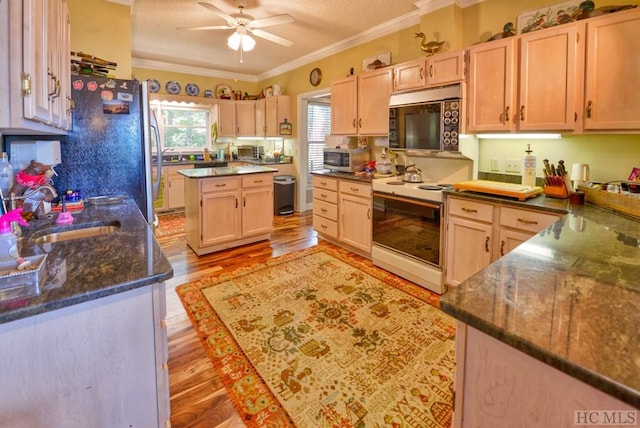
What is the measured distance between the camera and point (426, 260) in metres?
3.03

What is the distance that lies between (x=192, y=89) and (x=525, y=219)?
6085 mm

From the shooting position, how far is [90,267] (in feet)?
3.78

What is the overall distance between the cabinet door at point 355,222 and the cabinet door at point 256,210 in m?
0.97

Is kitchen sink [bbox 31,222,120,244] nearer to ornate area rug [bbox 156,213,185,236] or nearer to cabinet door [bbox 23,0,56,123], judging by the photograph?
cabinet door [bbox 23,0,56,123]

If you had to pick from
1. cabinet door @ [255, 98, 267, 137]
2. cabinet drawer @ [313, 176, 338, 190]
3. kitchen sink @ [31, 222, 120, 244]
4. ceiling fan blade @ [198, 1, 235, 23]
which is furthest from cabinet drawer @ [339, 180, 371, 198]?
cabinet door @ [255, 98, 267, 137]

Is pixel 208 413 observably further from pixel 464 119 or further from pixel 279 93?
pixel 279 93

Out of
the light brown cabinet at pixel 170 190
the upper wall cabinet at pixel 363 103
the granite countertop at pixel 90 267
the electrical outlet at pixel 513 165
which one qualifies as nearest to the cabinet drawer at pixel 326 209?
the upper wall cabinet at pixel 363 103

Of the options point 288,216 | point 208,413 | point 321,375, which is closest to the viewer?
point 208,413

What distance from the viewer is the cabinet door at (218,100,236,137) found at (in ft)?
21.4

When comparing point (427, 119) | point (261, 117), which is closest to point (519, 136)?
point (427, 119)

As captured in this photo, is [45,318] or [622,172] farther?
[622,172]

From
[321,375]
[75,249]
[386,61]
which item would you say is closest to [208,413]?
[321,375]

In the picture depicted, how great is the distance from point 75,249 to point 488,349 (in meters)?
1.49

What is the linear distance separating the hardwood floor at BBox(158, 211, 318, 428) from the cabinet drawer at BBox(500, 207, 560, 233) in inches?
83.2
